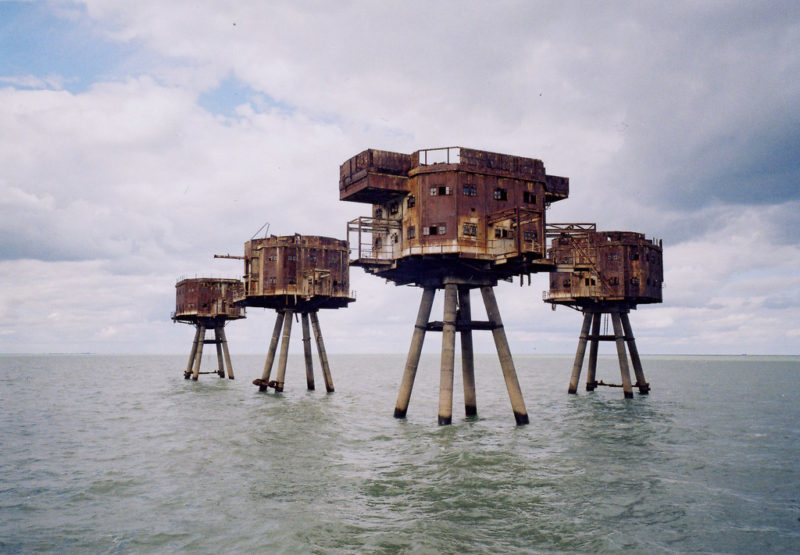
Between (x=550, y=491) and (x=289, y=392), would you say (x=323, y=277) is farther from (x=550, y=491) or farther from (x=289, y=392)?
(x=550, y=491)

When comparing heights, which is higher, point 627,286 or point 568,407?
point 627,286

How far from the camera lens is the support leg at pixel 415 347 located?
2652cm

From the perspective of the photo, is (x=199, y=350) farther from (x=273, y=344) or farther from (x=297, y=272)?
(x=297, y=272)

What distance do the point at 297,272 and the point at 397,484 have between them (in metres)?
24.9

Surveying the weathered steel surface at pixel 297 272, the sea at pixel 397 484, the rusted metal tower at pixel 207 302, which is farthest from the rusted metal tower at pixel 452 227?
the rusted metal tower at pixel 207 302

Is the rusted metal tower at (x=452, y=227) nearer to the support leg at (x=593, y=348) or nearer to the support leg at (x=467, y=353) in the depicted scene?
the support leg at (x=467, y=353)

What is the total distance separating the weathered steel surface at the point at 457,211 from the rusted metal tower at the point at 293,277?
1320 cm

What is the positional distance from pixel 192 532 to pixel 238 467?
21.0 feet

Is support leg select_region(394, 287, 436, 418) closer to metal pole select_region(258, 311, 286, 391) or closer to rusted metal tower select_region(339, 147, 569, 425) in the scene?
rusted metal tower select_region(339, 147, 569, 425)

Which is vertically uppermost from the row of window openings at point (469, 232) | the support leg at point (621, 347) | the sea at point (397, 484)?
the row of window openings at point (469, 232)

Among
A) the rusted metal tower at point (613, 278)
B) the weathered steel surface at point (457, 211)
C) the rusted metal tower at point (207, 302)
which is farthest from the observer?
the rusted metal tower at point (207, 302)

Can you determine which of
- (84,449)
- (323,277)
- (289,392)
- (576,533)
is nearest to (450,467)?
(576,533)

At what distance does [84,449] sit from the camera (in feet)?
76.3

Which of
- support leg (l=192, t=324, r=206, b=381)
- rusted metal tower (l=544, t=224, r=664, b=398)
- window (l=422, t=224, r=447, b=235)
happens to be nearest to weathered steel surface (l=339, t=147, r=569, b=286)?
window (l=422, t=224, r=447, b=235)
